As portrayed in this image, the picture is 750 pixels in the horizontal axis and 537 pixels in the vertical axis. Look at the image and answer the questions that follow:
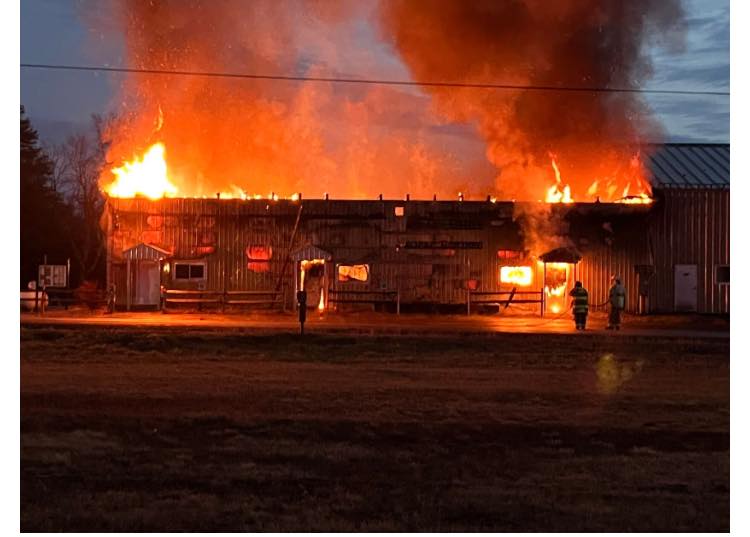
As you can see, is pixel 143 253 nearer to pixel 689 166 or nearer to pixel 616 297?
pixel 616 297

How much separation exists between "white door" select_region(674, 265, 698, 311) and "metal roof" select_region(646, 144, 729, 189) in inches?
130

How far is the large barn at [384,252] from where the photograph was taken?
3531 cm

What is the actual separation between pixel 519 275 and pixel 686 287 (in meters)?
6.64

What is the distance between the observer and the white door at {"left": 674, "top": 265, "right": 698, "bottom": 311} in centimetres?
3612

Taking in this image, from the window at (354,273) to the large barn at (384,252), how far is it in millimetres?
39

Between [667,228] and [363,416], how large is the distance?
25684mm

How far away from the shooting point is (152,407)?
560 inches

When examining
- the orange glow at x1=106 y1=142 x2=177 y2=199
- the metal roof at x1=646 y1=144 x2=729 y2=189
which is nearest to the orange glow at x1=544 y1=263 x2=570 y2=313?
the metal roof at x1=646 y1=144 x2=729 y2=189

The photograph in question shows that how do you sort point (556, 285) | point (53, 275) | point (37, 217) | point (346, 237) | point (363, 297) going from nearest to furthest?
point (363, 297) < point (346, 237) < point (556, 285) < point (53, 275) < point (37, 217)

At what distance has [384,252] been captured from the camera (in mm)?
35500

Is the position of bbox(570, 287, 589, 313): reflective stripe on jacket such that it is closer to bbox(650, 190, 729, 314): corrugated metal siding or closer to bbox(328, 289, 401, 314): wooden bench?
bbox(328, 289, 401, 314): wooden bench

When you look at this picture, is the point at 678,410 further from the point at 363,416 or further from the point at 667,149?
the point at 667,149

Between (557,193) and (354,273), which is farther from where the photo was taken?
(557,193)

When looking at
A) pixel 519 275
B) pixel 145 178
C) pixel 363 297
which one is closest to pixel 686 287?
pixel 519 275
